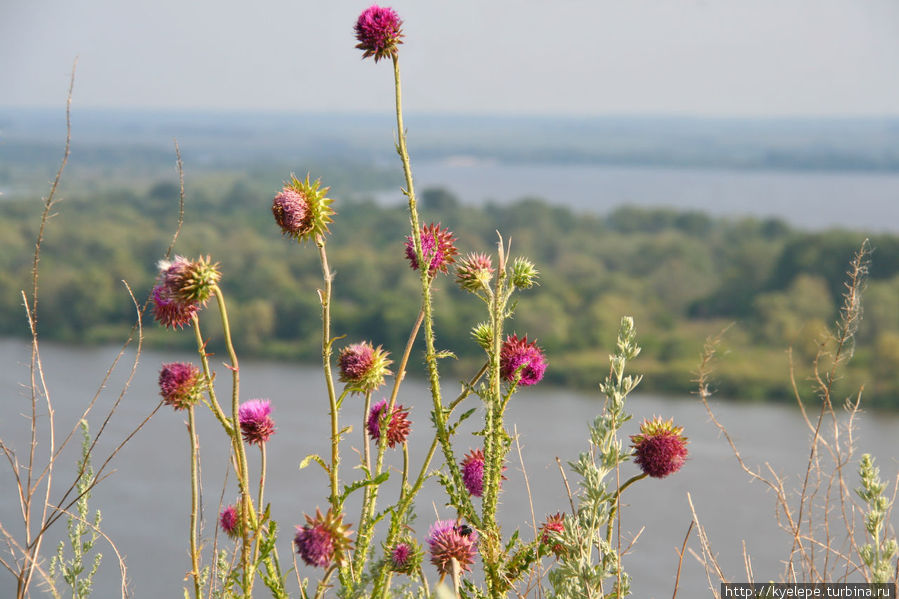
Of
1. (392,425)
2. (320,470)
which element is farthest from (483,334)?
(320,470)

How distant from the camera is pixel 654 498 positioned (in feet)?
51.2

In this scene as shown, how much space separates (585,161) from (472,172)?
29.2 feet

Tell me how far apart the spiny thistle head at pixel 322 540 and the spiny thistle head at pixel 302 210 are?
1.45ft

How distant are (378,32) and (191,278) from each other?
541 millimetres

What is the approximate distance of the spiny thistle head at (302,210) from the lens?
137 cm

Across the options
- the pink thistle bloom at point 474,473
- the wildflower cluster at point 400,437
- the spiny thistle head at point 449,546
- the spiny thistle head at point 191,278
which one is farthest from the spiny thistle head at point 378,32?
the spiny thistle head at point 449,546

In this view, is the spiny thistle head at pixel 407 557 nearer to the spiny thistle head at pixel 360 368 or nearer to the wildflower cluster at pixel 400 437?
the wildflower cluster at pixel 400 437

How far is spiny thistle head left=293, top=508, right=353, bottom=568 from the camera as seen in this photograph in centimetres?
117

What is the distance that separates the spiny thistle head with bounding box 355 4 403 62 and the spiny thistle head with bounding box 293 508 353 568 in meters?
0.77

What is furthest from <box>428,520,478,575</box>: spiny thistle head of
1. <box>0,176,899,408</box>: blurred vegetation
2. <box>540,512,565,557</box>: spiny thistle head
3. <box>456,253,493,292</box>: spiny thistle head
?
<box>0,176,899,408</box>: blurred vegetation

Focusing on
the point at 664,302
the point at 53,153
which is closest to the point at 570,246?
the point at 664,302

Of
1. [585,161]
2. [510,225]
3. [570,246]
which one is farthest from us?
[585,161]

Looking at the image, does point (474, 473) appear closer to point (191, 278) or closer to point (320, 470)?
point (191, 278)

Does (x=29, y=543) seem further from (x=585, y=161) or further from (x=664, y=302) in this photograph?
(x=585, y=161)
